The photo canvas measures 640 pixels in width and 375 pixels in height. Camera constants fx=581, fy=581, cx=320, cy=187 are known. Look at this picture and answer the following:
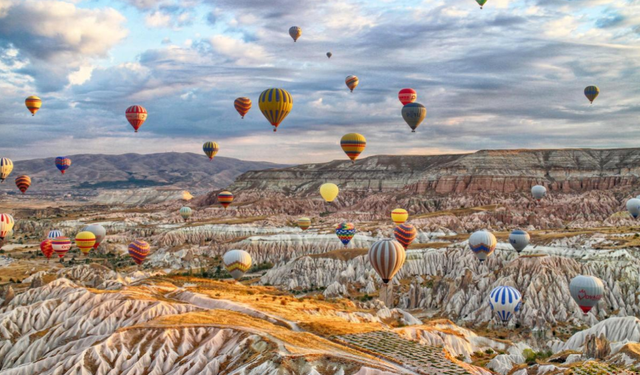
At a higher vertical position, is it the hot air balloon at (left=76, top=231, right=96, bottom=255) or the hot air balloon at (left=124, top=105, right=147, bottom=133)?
the hot air balloon at (left=124, top=105, right=147, bottom=133)

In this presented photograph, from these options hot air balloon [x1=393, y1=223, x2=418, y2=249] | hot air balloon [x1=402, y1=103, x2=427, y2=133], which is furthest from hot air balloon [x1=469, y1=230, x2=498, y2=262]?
hot air balloon [x1=402, y1=103, x2=427, y2=133]

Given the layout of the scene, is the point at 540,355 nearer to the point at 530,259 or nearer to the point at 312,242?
the point at 530,259

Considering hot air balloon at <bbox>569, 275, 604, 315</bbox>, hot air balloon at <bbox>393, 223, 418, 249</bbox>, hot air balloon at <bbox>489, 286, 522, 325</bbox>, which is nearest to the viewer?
hot air balloon at <bbox>569, 275, 604, 315</bbox>

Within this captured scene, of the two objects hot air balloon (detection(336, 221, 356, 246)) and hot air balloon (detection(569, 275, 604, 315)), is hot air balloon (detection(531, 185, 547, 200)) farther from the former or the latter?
hot air balloon (detection(569, 275, 604, 315))

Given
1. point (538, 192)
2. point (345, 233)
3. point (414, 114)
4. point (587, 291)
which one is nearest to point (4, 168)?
point (345, 233)

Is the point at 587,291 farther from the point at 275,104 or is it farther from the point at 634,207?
the point at 634,207

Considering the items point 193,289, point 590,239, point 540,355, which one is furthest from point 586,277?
point 193,289

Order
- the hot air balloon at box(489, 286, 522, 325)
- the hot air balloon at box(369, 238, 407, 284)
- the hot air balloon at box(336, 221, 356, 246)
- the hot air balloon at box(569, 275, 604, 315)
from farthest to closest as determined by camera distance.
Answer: the hot air balloon at box(336, 221, 356, 246), the hot air balloon at box(489, 286, 522, 325), the hot air balloon at box(569, 275, 604, 315), the hot air balloon at box(369, 238, 407, 284)
